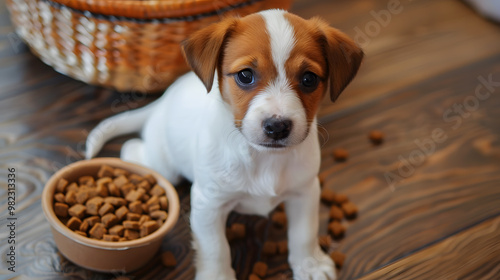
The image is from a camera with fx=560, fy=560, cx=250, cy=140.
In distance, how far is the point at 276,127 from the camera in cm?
142

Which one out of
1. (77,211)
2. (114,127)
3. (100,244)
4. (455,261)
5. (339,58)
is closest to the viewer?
(339,58)

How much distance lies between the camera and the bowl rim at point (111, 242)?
66.2 inches

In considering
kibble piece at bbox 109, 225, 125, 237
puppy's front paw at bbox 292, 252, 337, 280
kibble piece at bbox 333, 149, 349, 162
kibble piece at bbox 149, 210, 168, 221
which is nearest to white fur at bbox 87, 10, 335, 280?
puppy's front paw at bbox 292, 252, 337, 280

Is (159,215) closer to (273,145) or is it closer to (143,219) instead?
(143,219)

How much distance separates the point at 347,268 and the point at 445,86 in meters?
1.19

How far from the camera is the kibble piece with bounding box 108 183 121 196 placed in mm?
1879

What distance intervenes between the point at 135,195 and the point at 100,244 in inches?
9.4

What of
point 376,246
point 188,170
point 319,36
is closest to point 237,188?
point 188,170

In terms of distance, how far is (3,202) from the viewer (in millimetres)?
2025

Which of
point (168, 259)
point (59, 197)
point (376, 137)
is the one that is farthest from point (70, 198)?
point (376, 137)

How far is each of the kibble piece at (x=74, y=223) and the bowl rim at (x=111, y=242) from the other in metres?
0.02

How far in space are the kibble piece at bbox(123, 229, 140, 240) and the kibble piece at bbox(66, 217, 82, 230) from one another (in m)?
0.15

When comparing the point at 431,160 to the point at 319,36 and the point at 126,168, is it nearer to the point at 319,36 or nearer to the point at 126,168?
the point at 319,36

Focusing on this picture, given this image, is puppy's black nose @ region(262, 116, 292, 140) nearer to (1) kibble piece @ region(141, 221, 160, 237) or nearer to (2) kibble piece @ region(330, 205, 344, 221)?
(1) kibble piece @ region(141, 221, 160, 237)
